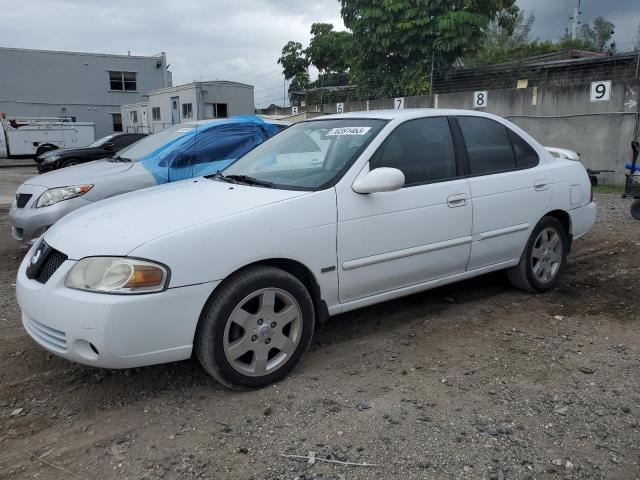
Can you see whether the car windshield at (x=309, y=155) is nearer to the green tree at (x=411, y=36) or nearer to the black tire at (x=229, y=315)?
the black tire at (x=229, y=315)

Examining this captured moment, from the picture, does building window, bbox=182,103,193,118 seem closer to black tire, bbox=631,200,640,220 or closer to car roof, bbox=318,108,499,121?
black tire, bbox=631,200,640,220

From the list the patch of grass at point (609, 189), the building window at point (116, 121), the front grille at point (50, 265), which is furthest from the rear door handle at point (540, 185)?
the building window at point (116, 121)

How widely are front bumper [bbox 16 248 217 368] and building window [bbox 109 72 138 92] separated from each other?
36564mm

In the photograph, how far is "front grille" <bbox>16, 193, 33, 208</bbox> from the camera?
20.2 ft

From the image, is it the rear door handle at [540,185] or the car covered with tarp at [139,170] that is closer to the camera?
the rear door handle at [540,185]

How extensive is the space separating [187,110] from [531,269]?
22.1 meters

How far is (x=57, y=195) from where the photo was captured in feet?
19.6

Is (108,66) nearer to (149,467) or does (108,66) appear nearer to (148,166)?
(148,166)

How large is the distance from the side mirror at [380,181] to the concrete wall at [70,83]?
35736mm

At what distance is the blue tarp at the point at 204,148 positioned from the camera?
654 cm

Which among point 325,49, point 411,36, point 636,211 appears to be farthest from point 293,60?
point 636,211

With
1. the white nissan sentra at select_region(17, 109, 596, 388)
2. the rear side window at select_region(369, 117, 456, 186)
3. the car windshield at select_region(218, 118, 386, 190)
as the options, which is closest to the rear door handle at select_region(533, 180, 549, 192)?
the white nissan sentra at select_region(17, 109, 596, 388)

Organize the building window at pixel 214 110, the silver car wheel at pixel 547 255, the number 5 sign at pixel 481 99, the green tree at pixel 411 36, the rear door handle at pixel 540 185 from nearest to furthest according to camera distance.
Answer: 1. the rear door handle at pixel 540 185
2. the silver car wheel at pixel 547 255
3. the number 5 sign at pixel 481 99
4. the green tree at pixel 411 36
5. the building window at pixel 214 110

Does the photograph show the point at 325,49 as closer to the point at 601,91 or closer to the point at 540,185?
the point at 601,91
